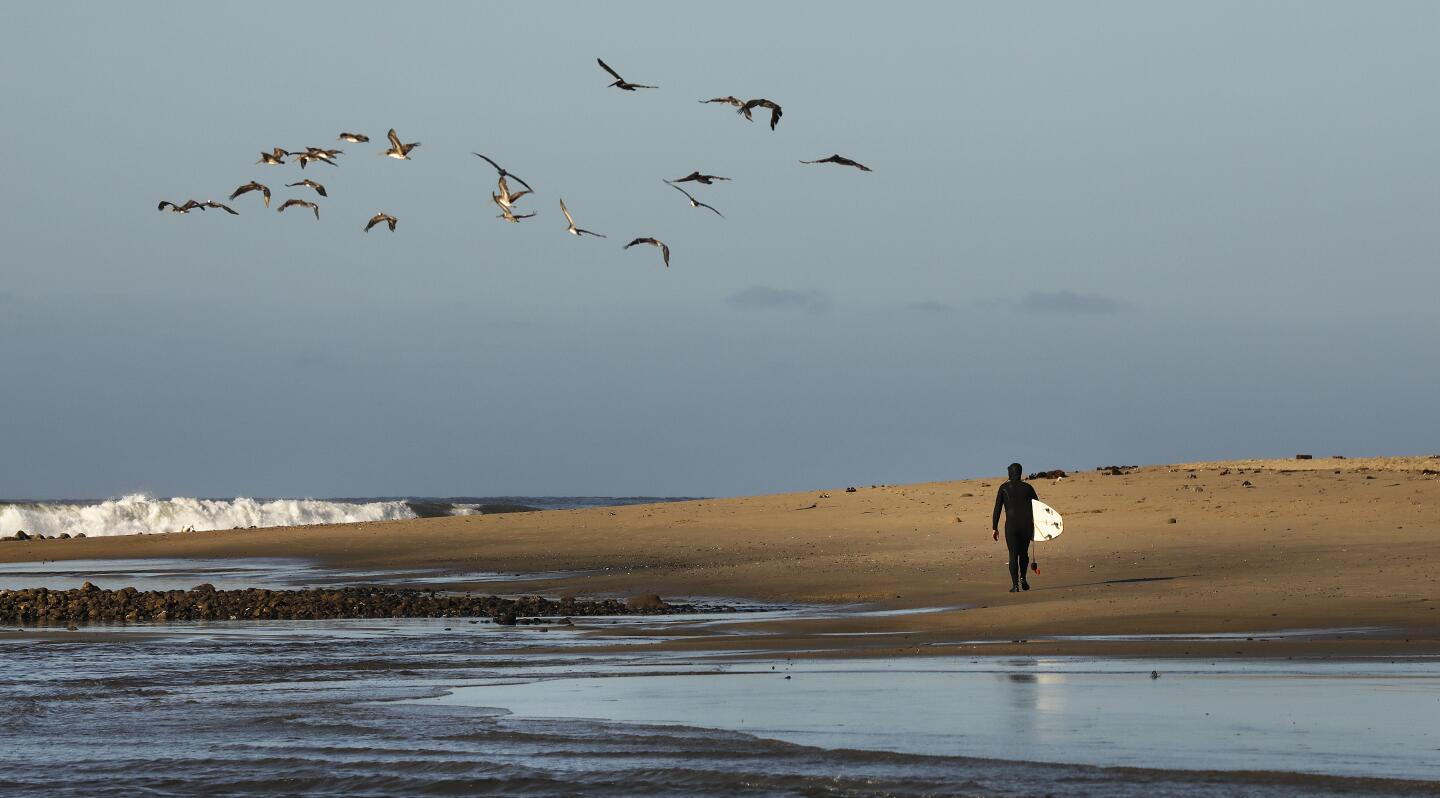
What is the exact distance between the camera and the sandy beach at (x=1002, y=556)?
15820mm

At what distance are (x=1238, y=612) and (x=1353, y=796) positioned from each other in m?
9.50

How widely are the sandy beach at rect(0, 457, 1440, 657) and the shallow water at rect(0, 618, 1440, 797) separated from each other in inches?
86.8

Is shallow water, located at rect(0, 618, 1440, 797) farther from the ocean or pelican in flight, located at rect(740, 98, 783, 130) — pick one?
the ocean

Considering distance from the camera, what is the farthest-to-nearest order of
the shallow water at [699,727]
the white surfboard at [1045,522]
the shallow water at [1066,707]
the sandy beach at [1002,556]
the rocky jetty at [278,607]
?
the white surfboard at [1045,522] < the rocky jetty at [278,607] < the sandy beach at [1002,556] < the shallow water at [1066,707] < the shallow water at [699,727]

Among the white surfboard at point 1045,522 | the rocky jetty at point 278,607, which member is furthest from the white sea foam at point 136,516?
the white surfboard at point 1045,522

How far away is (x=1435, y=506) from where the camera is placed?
91.6ft

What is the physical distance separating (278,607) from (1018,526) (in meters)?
9.68

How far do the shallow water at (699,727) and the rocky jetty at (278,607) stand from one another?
6473mm

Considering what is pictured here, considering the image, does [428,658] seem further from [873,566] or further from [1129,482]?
[1129,482]

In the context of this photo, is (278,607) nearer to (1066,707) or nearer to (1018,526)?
(1018,526)

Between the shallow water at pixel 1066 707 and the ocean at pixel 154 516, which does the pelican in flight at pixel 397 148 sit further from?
the ocean at pixel 154 516

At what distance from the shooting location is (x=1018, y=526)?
2053 cm

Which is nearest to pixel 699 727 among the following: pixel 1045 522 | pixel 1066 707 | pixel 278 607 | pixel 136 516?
pixel 1066 707

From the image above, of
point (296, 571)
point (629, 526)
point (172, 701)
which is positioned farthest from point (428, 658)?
point (629, 526)
